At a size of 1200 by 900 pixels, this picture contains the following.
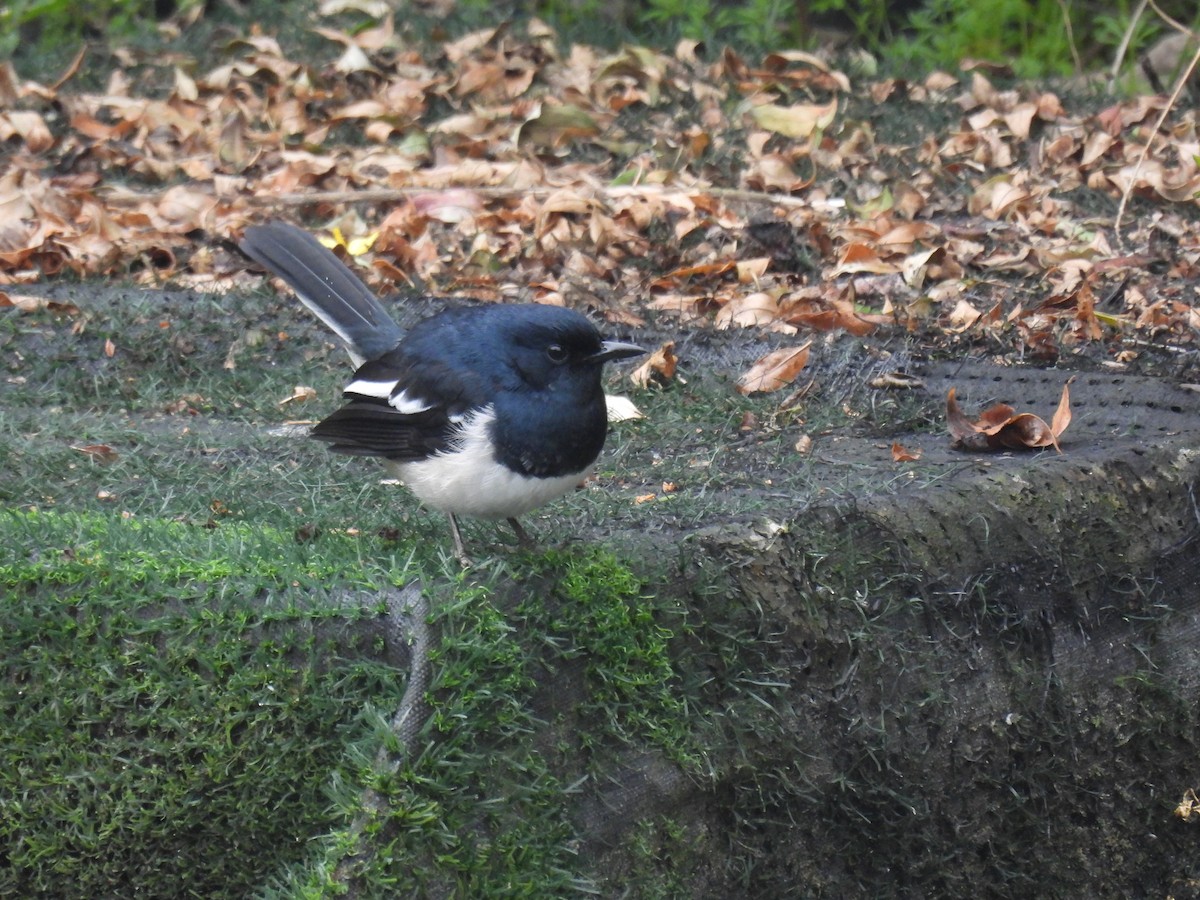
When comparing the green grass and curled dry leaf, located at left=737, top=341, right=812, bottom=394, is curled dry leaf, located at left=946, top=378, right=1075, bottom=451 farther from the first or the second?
the green grass

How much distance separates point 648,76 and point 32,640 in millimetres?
5551

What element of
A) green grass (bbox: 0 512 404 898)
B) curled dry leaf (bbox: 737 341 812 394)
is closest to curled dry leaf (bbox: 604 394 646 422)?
curled dry leaf (bbox: 737 341 812 394)

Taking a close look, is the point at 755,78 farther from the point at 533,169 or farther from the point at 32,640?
the point at 32,640

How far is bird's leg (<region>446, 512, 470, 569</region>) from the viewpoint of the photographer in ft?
11.4

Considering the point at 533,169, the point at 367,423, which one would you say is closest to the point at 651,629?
the point at 367,423

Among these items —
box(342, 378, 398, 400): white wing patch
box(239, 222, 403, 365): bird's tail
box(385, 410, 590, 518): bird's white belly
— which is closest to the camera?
box(385, 410, 590, 518): bird's white belly

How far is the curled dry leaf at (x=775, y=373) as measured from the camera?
16.2 ft

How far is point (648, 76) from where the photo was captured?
26.2 ft

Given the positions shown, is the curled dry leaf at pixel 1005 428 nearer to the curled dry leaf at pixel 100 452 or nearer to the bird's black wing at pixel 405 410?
the bird's black wing at pixel 405 410

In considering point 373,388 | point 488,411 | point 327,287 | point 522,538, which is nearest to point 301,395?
point 327,287

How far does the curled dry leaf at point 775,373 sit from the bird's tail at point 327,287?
1296 millimetres

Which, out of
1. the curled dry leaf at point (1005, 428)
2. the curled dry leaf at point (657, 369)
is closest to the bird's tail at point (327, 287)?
the curled dry leaf at point (657, 369)

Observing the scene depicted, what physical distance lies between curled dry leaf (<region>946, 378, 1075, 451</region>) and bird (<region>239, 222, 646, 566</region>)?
4.41ft

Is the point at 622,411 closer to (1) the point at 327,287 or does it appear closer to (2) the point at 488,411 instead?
(1) the point at 327,287
